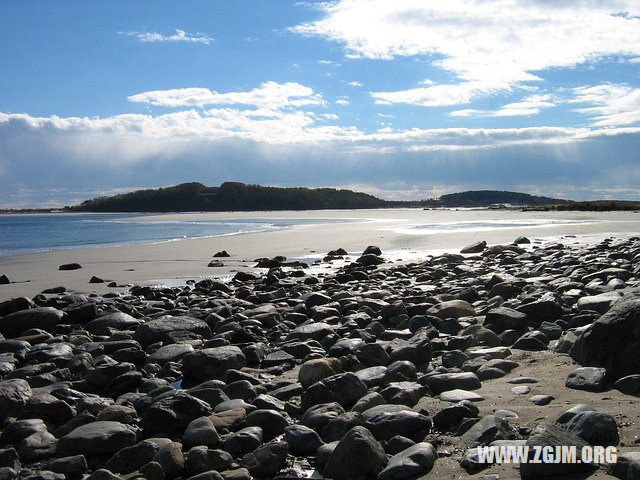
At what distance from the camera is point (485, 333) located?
6227 millimetres

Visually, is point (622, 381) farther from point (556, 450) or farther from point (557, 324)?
point (557, 324)

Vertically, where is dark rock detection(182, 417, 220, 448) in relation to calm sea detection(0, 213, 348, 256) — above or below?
below

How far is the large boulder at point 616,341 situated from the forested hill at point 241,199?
11091cm

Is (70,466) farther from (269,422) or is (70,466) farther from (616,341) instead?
(616,341)

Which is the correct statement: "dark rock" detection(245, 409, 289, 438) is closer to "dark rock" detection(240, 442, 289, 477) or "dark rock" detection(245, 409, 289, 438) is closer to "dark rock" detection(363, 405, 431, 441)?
"dark rock" detection(240, 442, 289, 477)

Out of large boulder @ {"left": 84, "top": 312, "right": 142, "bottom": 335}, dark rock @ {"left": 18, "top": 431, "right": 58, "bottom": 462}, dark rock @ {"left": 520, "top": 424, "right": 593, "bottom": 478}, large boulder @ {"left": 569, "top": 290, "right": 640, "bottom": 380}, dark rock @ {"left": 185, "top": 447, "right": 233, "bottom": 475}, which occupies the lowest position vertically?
dark rock @ {"left": 18, "top": 431, "right": 58, "bottom": 462}

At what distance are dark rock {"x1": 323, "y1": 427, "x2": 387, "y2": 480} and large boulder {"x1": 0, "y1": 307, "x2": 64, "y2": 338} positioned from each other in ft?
20.8

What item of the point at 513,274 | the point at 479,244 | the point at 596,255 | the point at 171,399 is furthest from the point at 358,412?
the point at 479,244

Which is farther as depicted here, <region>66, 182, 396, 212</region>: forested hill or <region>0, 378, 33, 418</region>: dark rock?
<region>66, 182, 396, 212</region>: forested hill

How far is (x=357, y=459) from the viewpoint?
137 inches

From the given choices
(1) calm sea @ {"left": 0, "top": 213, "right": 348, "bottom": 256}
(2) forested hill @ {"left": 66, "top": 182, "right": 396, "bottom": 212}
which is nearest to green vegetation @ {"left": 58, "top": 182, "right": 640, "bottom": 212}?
(2) forested hill @ {"left": 66, "top": 182, "right": 396, "bottom": 212}

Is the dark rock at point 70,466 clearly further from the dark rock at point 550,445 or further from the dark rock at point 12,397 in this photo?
the dark rock at point 550,445

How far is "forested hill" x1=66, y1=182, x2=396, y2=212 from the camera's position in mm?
119875

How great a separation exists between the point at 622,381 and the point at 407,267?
1031 centimetres
